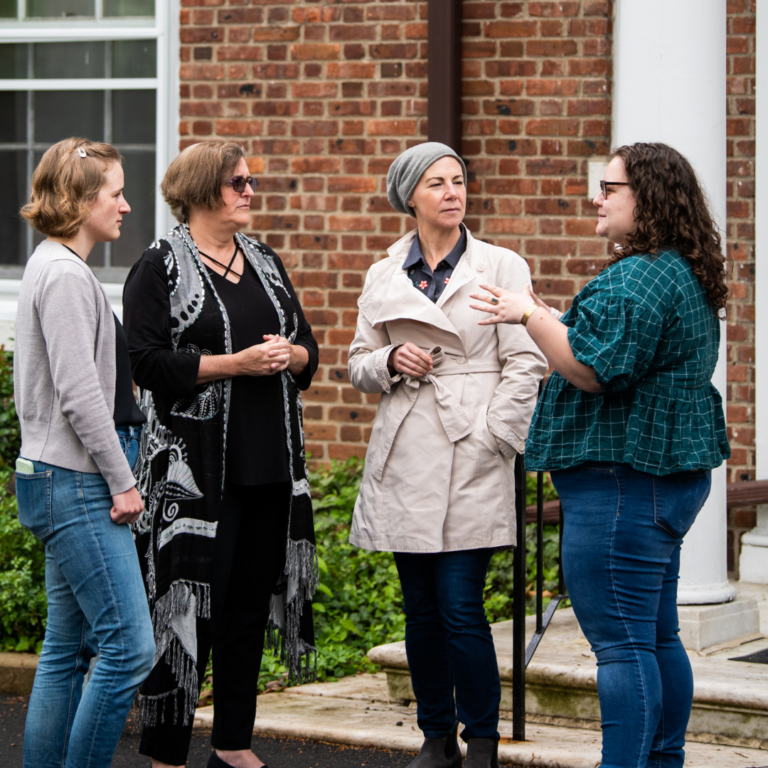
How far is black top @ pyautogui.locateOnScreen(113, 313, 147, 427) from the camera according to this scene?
9.40ft

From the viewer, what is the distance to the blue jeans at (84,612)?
2.69 meters

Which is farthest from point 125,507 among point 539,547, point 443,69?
point 443,69

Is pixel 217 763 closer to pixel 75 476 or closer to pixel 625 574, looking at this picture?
pixel 75 476

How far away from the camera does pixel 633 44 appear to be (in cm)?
410

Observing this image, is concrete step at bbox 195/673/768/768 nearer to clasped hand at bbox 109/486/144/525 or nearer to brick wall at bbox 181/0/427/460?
clasped hand at bbox 109/486/144/525

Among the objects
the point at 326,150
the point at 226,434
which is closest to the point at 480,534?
the point at 226,434

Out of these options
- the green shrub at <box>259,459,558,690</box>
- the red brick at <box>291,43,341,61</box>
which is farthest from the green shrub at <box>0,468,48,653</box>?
the red brick at <box>291,43,341,61</box>

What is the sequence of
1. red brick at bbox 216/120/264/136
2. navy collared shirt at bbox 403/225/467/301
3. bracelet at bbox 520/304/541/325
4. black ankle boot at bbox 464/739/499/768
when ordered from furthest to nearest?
red brick at bbox 216/120/264/136, navy collared shirt at bbox 403/225/467/301, black ankle boot at bbox 464/739/499/768, bracelet at bbox 520/304/541/325

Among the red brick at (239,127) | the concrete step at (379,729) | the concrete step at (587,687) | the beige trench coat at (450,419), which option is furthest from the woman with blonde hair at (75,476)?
the red brick at (239,127)

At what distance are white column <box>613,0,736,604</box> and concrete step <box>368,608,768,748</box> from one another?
0.38 meters

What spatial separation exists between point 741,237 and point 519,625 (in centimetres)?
262

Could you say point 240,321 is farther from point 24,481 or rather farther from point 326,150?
point 326,150

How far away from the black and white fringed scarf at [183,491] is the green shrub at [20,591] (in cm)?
167

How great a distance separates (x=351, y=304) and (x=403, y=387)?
2586mm
